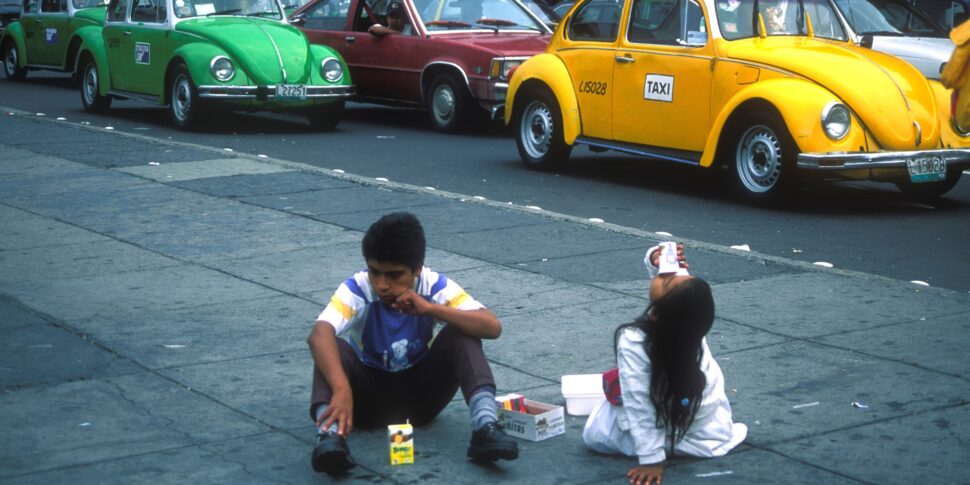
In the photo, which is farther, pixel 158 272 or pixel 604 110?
pixel 604 110

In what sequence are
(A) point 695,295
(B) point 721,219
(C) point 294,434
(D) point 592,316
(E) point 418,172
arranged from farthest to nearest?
(E) point 418,172 < (B) point 721,219 < (D) point 592,316 < (C) point 294,434 < (A) point 695,295

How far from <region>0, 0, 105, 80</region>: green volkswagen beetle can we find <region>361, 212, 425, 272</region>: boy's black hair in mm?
16908

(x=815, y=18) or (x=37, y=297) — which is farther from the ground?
(x=815, y=18)

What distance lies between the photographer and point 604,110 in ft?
40.7

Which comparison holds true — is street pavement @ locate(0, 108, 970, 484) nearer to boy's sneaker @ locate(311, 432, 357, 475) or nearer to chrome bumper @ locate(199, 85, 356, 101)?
boy's sneaker @ locate(311, 432, 357, 475)

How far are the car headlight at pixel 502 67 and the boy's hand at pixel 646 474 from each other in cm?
1135

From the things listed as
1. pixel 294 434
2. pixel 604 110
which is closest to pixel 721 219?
pixel 604 110

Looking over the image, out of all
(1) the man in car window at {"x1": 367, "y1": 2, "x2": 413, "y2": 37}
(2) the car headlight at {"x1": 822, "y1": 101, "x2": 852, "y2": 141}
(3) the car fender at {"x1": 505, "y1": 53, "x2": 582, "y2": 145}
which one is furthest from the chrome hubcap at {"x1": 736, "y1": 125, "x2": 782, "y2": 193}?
(1) the man in car window at {"x1": 367, "y1": 2, "x2": 413, "y2": 37}

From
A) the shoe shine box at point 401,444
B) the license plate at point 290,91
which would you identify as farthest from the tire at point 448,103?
the shoe shine box at point 401,444

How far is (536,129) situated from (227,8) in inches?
214

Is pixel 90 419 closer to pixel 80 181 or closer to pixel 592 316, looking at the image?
pixel 592 316

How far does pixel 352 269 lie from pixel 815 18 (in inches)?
206

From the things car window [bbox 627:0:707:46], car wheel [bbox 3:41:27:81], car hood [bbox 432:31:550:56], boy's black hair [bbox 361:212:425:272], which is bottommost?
car wheel [bbox 3:41:27:81]

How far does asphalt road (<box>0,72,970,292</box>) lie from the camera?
9.38 m
